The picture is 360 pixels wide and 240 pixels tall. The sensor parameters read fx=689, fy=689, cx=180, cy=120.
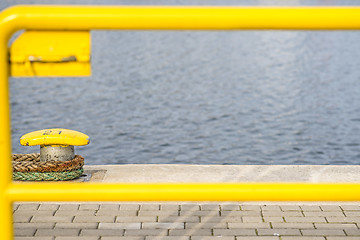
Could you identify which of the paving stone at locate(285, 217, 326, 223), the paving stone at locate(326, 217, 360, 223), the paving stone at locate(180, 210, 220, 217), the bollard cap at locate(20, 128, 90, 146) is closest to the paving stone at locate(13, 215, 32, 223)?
the paving stone at locate(180, 210, 220, 217)

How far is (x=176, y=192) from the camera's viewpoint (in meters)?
2.43

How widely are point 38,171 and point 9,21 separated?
3691 mm

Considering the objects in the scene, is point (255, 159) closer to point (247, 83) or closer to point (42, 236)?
point (247, 83)

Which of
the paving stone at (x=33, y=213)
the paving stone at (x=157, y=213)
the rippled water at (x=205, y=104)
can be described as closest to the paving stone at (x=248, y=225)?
the paving stone at (x=157, y=213)

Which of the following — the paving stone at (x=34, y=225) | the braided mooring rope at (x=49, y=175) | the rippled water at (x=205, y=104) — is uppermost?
the paving stone at (x=34, y=225)

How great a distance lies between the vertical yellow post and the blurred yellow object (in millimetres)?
43

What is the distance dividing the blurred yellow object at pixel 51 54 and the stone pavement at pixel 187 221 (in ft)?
6.04

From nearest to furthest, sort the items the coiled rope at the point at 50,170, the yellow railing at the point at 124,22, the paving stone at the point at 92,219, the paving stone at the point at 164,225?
1. the yellow railing at the point at 124,22
2. the paving stone at the point at 164,225
3. the paving stone at the point at 92,219
4. the coiled rope at the point at 50,170

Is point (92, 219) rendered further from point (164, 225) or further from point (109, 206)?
point (164, 225)

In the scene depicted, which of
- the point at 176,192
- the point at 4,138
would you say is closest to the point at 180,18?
the point at 176,192

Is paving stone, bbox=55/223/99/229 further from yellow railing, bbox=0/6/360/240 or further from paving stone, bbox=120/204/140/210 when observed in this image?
yellow railing, bbox=0/6/360/240

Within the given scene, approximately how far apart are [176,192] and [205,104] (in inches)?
636

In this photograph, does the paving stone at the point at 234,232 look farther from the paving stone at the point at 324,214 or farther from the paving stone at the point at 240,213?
the paving stone at the point at 324,214

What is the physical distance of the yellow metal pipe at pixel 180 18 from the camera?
2258 mm
